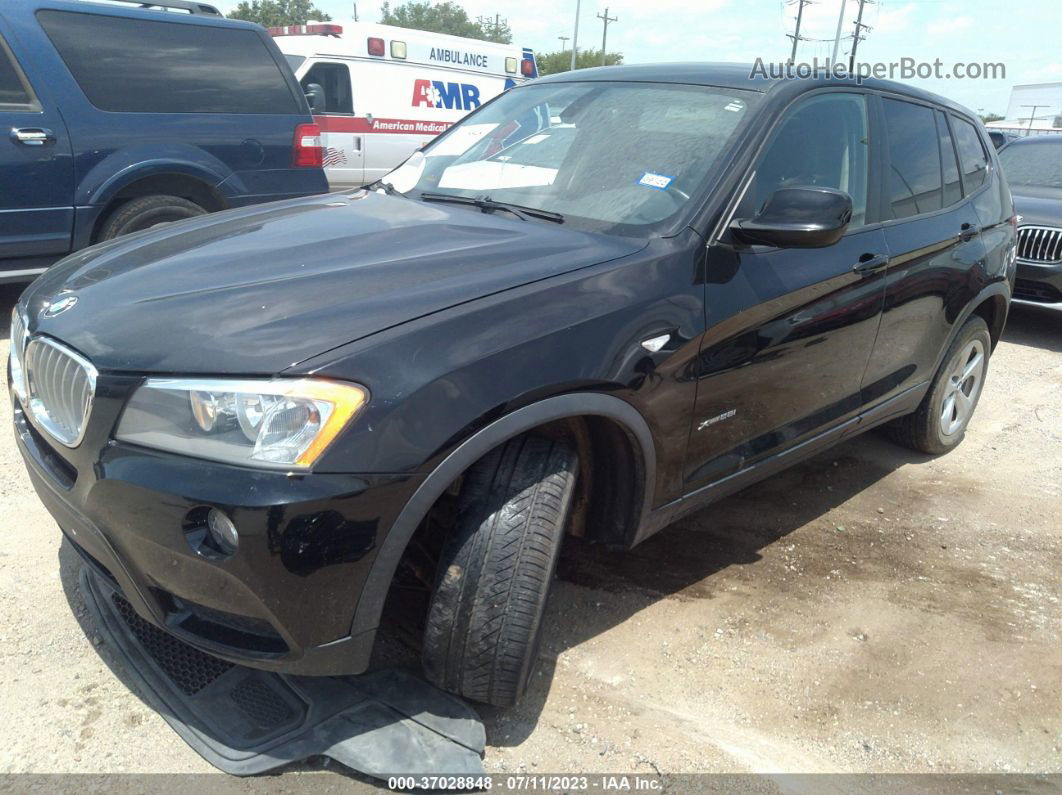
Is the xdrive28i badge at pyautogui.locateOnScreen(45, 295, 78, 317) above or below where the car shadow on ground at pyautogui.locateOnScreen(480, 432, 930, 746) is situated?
above

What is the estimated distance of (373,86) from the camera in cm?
1166

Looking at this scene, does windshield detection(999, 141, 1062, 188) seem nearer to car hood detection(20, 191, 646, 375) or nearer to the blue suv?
the blue suv

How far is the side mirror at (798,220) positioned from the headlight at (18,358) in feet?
7.04

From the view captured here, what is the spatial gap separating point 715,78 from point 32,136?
425cm

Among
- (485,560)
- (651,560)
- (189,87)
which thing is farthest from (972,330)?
(189,87)

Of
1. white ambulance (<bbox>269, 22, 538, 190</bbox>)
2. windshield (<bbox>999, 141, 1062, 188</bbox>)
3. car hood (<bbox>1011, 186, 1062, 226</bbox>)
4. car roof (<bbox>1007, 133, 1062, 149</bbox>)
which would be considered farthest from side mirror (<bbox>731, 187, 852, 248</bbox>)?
white ambulance (<bbox>269, 22, 538, 190</bbox>)

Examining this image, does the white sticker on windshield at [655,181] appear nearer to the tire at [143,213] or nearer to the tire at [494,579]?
the tire at [494,579]

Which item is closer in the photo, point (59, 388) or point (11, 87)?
point (59, 388)

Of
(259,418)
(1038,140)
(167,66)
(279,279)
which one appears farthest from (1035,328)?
(259,418)

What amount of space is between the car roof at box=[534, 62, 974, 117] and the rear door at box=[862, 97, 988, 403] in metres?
0.27

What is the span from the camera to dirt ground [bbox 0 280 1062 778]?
2.44 m

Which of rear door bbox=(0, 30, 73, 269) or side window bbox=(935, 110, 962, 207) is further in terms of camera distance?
rear door bbox=(0, 30, 73, 269)

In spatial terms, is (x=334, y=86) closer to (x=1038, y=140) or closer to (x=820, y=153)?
(x=1038, y=140)

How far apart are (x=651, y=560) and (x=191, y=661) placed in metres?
1.72
